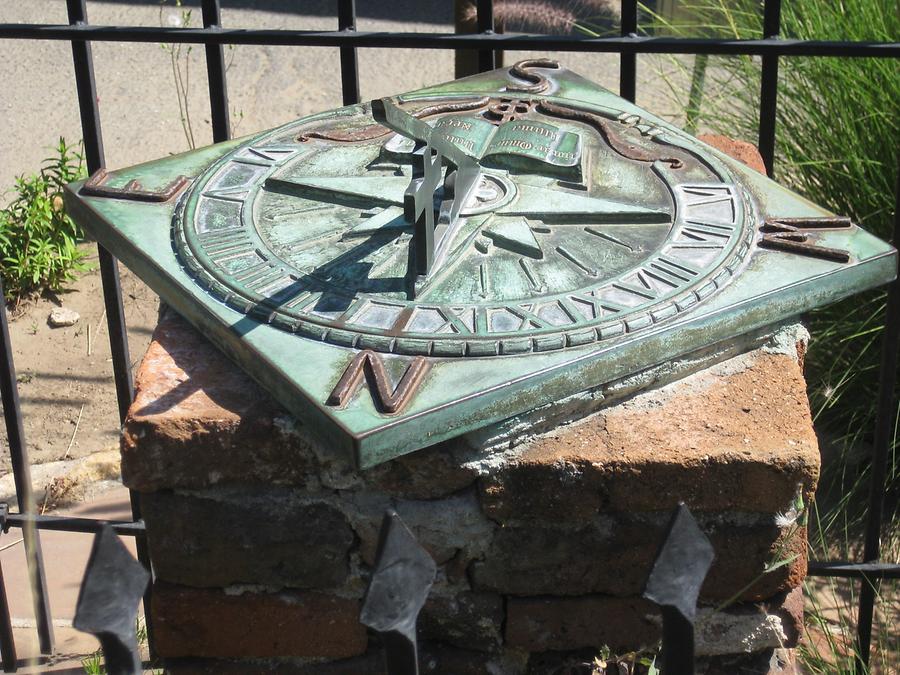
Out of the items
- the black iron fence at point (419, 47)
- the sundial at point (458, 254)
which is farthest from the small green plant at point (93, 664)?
the sundial at point (458, 254)

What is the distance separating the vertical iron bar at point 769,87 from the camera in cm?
244

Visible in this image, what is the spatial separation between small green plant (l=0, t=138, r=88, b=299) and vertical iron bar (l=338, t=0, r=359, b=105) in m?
2.30

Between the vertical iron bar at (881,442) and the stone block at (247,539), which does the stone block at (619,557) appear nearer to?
the stone block at (247,539)

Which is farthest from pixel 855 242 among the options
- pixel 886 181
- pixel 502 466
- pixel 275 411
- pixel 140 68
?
pixel 140 68

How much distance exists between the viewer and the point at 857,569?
254 cm

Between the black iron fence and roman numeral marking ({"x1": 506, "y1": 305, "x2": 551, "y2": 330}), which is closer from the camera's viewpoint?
roman numeral marking ({"x1": 506, "y1": 305, "x2": 551, "y2": 330})

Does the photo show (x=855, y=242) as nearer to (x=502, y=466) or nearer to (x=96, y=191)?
(x=502, y=466)

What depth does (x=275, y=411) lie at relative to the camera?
191 cm

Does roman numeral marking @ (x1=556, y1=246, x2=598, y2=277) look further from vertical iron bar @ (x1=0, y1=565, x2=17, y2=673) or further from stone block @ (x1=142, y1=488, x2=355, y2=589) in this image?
vertical iron bar @ (x1=0, y1=565, x2=17, y2=673)

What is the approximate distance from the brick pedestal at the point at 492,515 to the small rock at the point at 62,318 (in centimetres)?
266

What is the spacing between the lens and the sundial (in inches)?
71.4

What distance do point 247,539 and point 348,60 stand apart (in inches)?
44.3

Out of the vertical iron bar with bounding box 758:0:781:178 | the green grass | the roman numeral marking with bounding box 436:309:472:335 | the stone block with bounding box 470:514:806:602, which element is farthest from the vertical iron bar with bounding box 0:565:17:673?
the green grass

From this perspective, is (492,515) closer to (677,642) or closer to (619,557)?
(619,557)
